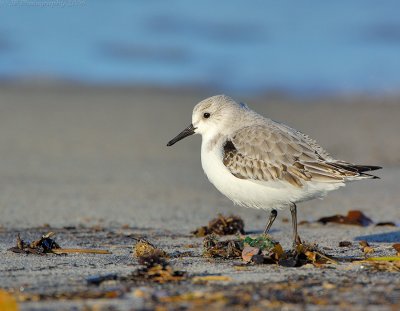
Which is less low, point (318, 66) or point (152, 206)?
point (318, 66)

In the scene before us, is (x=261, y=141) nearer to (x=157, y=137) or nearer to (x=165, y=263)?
(x=165, y=263)

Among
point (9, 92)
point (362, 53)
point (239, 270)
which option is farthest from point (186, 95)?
point (239, 270)

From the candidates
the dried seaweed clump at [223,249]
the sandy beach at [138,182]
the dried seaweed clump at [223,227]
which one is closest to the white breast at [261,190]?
the sandy beach at [138,182]

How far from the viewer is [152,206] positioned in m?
7.69

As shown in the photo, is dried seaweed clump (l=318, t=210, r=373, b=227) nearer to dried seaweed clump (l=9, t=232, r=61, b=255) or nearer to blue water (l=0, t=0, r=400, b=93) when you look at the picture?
dried seaweed clump (l=9, t=232, r=61, b=255)

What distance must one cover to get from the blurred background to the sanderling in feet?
3.80

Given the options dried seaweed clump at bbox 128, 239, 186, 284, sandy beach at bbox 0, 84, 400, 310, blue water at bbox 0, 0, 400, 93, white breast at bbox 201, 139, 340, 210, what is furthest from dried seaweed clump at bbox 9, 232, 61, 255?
blue water at bbox 0, 0, 400, 93

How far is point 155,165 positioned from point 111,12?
1310cm

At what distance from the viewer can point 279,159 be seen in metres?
5.70

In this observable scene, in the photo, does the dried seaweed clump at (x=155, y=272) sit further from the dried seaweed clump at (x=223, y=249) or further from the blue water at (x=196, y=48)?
the blue water at (x=196, y=48)

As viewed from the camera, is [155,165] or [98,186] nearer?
[98,186]

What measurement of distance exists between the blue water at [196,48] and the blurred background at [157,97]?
0.04 metres

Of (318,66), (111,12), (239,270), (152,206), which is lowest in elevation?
(239,270)

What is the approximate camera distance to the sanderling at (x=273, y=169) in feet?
18.4
